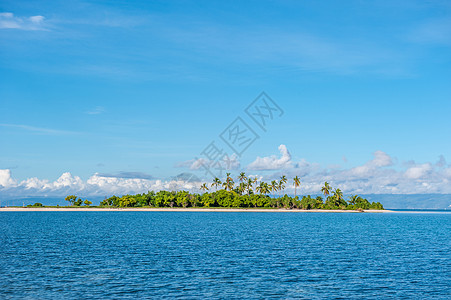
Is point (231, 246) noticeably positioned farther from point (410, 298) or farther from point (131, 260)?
point (410, 298)

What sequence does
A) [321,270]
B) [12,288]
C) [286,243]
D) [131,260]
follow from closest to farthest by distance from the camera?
[12,288] → [321,270] → [131,260] → [286,243]

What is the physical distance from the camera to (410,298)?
3469cm

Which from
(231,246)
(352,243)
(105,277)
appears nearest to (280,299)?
(105,277)

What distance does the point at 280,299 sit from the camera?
33.3 metres

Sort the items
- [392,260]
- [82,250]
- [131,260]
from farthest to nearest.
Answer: [82,250] < [392,260] < [131,260]

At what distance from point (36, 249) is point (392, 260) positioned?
49.2 meters

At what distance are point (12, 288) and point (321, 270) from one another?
3010 centimetres

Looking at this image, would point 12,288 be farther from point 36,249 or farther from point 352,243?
point 352,243

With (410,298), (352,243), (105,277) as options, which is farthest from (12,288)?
(352,243)

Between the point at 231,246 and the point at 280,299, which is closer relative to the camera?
the point at 280,299

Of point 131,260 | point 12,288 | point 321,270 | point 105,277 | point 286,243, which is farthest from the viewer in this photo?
point 286,243

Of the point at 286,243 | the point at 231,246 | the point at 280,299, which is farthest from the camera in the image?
the point at 286,243

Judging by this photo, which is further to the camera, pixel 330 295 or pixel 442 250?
pixel 442 250

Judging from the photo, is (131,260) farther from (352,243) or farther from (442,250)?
(442,250)
